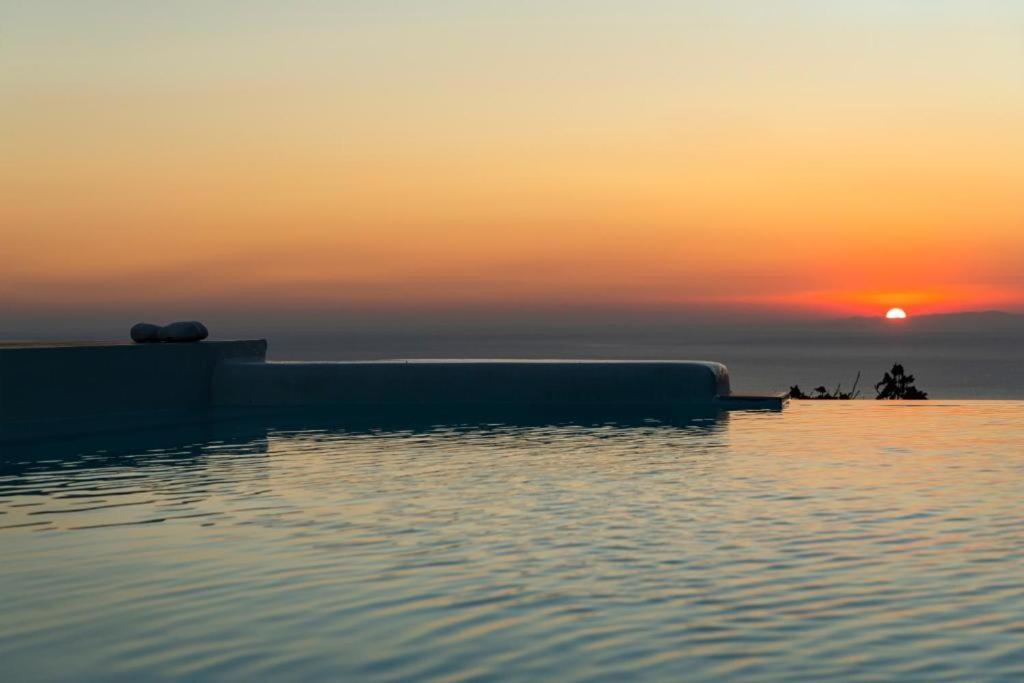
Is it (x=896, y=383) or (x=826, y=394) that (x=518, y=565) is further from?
(x=896, y=383)

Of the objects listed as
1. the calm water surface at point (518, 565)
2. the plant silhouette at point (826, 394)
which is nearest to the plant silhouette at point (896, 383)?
the plant silhouette at point (826, 394)

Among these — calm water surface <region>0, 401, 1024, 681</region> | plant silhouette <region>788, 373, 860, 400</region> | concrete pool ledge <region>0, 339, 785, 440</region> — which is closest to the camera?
calm water surface <region>0, 401, 1024, 681</region>

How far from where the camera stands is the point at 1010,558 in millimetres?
8227

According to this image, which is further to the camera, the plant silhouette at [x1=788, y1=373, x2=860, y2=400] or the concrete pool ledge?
the plant silhouette at [x1=788, y1=373, x2=860, y2=400]

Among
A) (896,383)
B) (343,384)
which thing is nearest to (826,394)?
(896,383)

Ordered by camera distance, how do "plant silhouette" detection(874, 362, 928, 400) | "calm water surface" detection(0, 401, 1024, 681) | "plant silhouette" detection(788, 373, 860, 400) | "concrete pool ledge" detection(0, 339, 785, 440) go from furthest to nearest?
"plant silhouette" detection(874, 362, 928, 400) < "plant silhouette" detection(788, 373, 860, 400) < "concrete pool ledge" detection(0, 339, 785, 440) < "calm water surface" detection(0, 401, 1024, 681)

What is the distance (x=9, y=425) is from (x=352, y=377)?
21.2 feet

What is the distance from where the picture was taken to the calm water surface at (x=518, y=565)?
596cm

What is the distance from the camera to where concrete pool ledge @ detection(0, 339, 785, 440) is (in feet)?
65.7

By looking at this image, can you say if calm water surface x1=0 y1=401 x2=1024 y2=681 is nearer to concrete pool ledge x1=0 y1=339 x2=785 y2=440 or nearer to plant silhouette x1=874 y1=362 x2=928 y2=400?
A: concrete pool ledge x1=0 y1=339 x2=785 y2=440

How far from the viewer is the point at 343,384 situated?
74.0 feet

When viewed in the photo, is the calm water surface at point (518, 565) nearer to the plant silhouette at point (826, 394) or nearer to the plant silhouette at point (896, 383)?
the plant silhouette at point (826, 394)

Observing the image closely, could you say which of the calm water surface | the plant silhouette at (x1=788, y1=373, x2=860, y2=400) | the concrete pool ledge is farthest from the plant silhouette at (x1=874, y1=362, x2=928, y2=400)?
the calm water surface

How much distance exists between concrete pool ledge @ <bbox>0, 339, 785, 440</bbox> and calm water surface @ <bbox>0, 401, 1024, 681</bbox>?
558 cm
